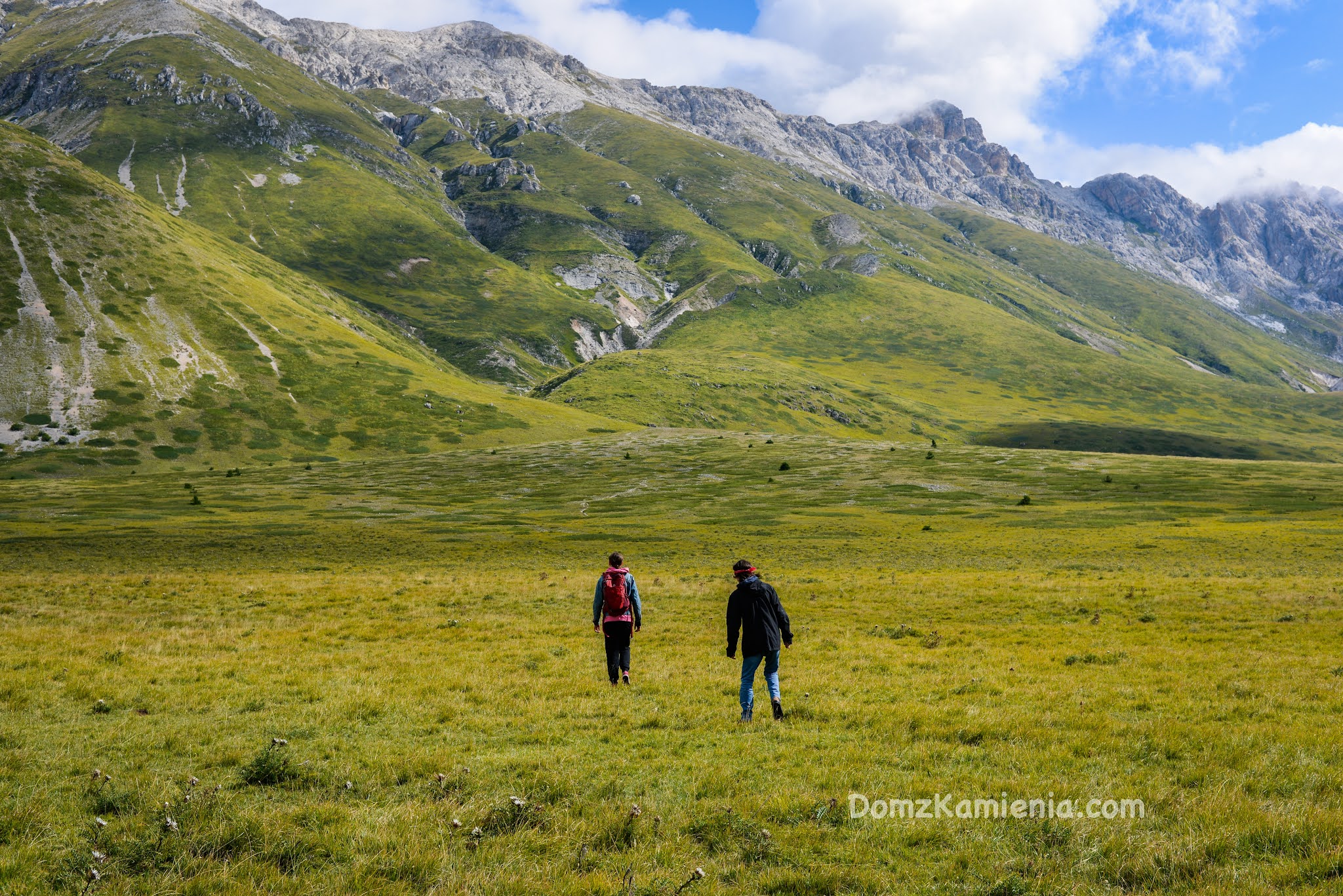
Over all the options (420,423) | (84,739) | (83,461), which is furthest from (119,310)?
(84,739)

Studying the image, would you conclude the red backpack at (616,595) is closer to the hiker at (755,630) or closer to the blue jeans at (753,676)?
the hiker at (755,630)

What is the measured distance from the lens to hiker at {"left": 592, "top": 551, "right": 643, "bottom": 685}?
18.9 metres

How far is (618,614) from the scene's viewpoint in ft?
62.2

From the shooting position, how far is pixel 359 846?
9016 millimetres

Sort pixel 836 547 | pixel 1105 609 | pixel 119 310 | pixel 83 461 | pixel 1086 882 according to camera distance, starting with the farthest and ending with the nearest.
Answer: pixel 119 310 < pixel 83 461 < pixel 836 547 < pixel 1105 609 < pixel 1086 882

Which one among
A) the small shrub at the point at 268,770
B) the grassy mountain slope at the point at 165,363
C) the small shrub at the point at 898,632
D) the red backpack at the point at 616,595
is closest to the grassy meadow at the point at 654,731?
the small shrub at the point at 268,770

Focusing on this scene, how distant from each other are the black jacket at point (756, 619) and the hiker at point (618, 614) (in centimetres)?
373

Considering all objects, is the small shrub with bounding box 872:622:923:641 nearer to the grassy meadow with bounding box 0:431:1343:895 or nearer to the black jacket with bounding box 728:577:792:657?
the grassy meadow with bounding box 0:431:1343:895

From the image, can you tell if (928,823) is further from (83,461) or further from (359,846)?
(83,461)

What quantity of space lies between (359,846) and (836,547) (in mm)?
53600

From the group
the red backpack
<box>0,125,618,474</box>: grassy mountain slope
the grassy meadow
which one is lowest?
the grassy meadow

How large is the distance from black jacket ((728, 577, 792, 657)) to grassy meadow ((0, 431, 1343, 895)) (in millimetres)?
1625

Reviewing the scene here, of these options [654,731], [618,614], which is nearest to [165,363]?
[618,614]

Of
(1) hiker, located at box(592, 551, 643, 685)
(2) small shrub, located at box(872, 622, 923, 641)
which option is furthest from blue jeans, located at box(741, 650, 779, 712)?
(2) small shrub, located at box(872, 622, 923, 641)
